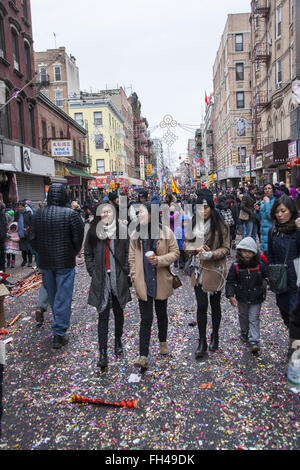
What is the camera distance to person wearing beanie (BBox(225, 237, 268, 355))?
4.41 meters

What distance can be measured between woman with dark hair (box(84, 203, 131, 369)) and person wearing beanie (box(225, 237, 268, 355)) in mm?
1384

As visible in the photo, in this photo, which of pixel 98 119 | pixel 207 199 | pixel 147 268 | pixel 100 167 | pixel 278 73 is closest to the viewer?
pixel 147 268

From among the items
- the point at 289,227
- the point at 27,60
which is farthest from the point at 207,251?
the point at 27,60

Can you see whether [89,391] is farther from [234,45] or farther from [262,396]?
[234,45]

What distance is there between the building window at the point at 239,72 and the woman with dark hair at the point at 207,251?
47336 millimetres

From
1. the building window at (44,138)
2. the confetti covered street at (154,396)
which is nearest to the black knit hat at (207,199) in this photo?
the confetti covered street at (154,396)

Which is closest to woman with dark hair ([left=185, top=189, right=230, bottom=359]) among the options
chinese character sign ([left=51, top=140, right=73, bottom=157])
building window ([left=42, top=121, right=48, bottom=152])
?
chinese character sign ([left=51, top=140, right=73, bottom=157])

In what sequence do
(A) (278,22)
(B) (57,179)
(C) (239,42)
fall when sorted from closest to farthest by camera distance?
(A) (278,22) → (B) (57,179) → (C) (239,42)

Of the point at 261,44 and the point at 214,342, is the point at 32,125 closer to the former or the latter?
the point at 261,44

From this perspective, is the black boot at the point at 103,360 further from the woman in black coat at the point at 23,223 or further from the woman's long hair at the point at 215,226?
the woman in black coat at the point at 23,223

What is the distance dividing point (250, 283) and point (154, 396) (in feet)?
5.96

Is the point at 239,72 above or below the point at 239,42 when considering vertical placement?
below

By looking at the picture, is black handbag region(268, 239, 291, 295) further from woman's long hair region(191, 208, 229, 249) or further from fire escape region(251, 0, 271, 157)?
fire escape region(251, 0, 271, 157)

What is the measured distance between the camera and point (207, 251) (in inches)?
170
